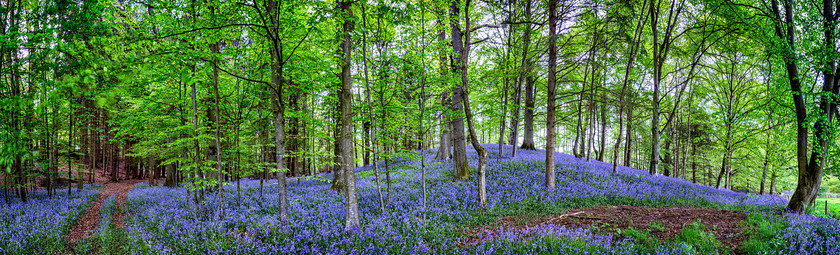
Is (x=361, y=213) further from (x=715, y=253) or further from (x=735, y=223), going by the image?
(x=735, y=223)

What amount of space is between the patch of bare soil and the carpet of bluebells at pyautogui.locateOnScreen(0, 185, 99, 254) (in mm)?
9173

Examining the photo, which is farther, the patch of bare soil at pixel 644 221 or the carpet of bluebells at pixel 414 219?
the patch of bare soil at pixel 644 221

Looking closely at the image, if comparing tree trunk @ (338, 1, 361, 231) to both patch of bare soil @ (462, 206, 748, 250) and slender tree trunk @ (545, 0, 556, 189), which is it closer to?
patch of bare soil @ (462, 206, 748, 250)

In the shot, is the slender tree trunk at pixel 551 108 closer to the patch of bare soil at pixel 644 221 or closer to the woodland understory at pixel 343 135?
the woodland understory at pixel 343 135

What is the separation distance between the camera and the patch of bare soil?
21.6 ft

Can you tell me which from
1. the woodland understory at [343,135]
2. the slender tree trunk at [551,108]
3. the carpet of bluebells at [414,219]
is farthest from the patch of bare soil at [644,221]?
the slender tree trunk at [551,108]

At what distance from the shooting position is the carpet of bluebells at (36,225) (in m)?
6.92

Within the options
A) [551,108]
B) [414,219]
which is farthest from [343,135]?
[551,108]

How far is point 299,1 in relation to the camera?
6.04 meters

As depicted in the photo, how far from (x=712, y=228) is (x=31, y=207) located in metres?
19.8

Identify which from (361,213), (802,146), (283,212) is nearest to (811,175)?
(802,146)

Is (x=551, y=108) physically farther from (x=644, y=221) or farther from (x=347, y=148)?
(x=347, y=148)

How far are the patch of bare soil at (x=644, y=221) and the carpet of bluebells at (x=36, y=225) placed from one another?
9173 mm

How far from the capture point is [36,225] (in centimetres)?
827
